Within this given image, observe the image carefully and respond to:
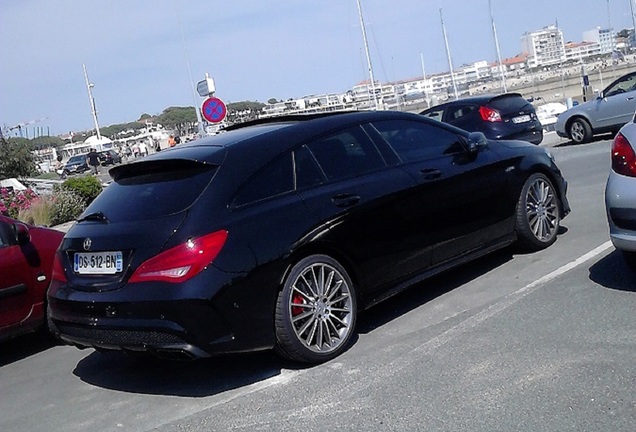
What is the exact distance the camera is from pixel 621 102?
16.8 meters

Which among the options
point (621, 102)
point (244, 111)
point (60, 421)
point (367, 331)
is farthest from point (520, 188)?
point (244, 111)

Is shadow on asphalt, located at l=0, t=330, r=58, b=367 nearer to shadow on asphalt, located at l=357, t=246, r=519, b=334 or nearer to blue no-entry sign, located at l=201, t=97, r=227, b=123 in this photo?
shadow on asphalt, located at l=357, t=246, r=519, b=334

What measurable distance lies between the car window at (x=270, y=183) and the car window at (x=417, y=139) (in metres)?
1.10

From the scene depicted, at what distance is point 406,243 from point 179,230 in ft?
6.13

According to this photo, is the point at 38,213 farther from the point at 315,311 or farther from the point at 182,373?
the point at 315,311

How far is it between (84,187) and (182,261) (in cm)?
1560

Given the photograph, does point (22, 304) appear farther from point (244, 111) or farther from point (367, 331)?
point (244, 111)

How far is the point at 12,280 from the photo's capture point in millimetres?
6379

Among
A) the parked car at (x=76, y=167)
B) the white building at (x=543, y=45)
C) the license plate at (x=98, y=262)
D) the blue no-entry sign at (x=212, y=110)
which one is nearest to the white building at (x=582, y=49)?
the white building at (x=543, y=45)

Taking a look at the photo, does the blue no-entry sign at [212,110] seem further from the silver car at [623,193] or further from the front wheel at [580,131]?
the silver car at [623,193]

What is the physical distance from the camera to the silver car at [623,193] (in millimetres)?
5457

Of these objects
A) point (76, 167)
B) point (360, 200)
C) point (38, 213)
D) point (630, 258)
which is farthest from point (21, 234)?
point (76, 167)

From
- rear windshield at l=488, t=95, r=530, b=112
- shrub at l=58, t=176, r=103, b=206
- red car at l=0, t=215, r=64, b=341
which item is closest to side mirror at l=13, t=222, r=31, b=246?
red car at l=0, t=215, r=64, b=341

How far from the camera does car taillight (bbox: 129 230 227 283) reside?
4633 mm
